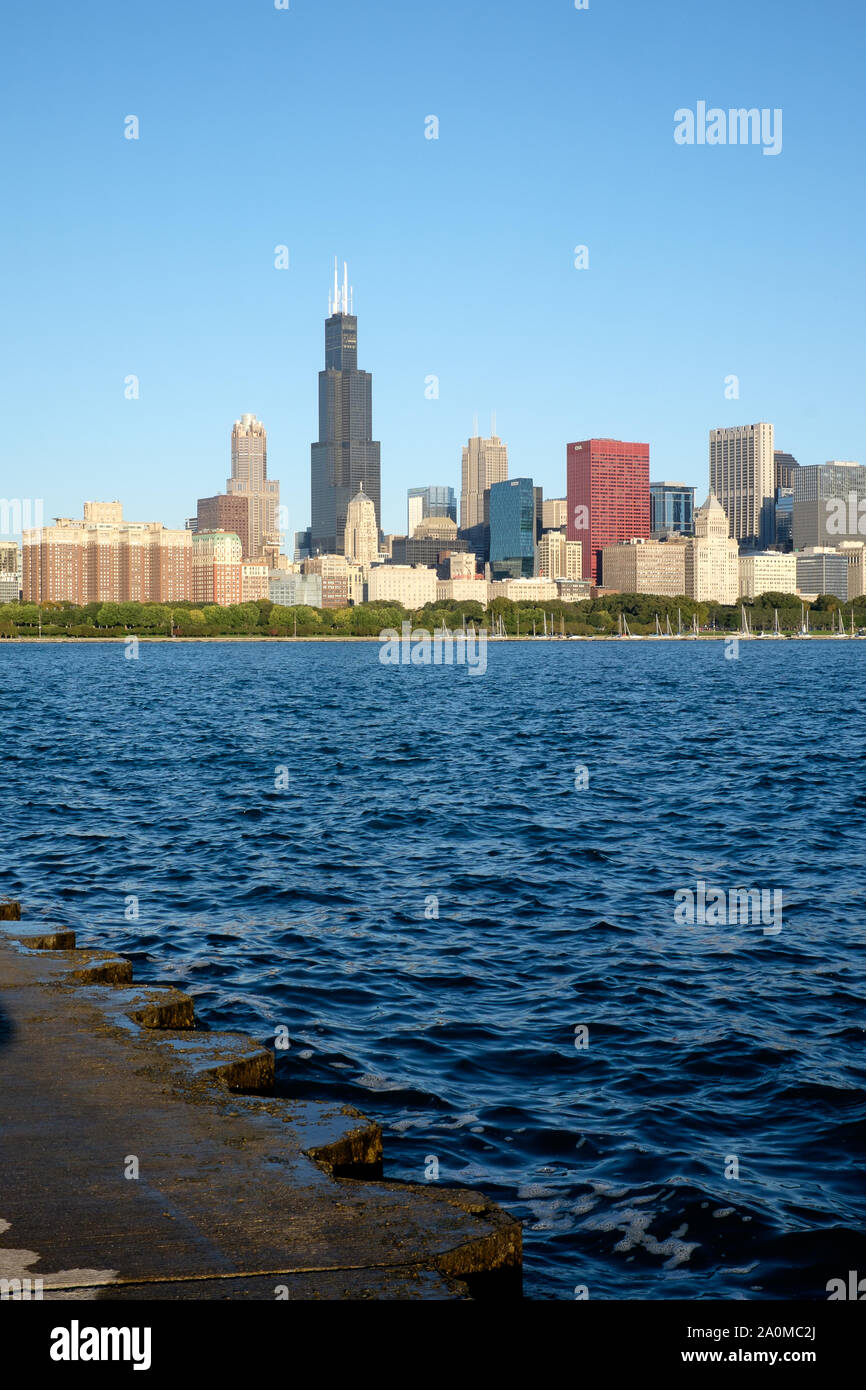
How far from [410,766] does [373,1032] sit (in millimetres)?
32774

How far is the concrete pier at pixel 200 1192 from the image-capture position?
7.68m

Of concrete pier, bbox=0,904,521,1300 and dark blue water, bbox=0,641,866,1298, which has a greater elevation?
concrete pier, bbox=0,904,521,1300

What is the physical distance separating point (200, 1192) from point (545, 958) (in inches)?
465

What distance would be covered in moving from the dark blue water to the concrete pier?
191 cm

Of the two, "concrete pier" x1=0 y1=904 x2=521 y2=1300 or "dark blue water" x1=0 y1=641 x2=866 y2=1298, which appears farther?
"dark blue water" x1=0 y1=641 x2=866 y2=1298

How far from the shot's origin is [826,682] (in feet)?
412

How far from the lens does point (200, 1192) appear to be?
29.0 ft

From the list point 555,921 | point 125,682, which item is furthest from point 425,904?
point 125,682

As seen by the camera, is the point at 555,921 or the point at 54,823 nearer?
the point at 555,921

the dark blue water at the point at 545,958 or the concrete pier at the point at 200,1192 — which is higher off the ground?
the concrete pier at the point at 200,1192

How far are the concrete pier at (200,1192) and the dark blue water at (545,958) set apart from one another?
1.91m

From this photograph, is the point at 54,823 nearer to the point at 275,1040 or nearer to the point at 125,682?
the point at 275,1040

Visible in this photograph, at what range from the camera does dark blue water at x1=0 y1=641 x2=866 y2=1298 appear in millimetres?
11828
